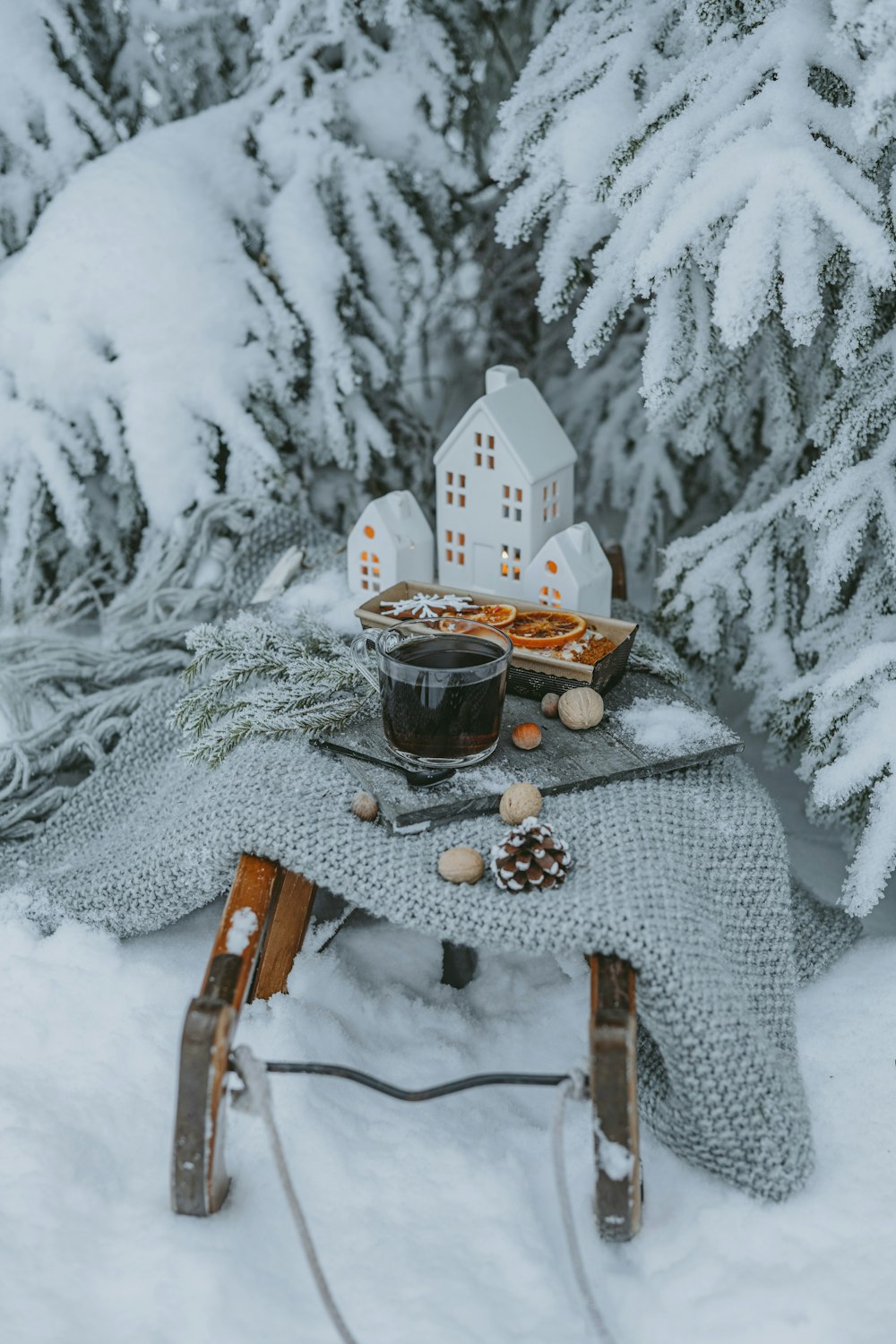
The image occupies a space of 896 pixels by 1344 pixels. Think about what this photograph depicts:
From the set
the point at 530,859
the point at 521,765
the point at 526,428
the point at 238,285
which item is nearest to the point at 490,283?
the point at 238,285

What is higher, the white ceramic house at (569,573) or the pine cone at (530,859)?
the white ceramic house at (569,573)

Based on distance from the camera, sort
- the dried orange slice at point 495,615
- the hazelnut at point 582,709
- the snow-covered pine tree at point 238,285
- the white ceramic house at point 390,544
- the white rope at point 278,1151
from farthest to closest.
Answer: the snow-covered pine tree at point 238,285
the white ceramic house at point 390,544
the dried orange slice at point 495,615
the hazelnut at point 582,709
the white rope at point 278,1151

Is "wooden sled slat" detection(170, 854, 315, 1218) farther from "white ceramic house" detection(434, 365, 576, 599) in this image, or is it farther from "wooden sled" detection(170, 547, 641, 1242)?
"white ceramic house" detection(434, 365, 576, 599)

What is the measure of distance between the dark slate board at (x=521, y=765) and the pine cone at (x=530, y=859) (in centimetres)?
7

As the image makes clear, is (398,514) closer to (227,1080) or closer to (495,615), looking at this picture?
(495,615)

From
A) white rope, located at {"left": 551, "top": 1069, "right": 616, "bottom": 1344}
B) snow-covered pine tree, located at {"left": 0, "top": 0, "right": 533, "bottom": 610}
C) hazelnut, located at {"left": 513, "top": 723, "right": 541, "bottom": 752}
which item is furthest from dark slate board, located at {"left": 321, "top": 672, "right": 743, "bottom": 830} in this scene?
snow-covered pine tree, located at {"left": 0, "top": 0, "right": 533, "bottom": 610}

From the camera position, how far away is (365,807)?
2.87 ft

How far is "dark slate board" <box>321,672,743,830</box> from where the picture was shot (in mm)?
881

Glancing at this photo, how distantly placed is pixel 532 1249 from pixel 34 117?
1565 mm

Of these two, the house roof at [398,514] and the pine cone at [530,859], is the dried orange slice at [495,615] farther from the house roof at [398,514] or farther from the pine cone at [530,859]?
the pine cone at [530,859]

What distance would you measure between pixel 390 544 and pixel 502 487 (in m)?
0.13

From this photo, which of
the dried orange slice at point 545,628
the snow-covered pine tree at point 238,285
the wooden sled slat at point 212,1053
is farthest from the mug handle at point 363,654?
the snow-covered pine tree at point 238,285

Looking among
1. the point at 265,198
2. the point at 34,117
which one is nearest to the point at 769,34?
the point at 265,198

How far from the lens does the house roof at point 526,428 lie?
114cm
